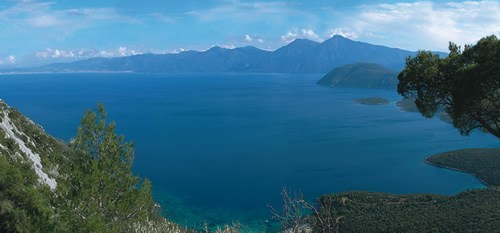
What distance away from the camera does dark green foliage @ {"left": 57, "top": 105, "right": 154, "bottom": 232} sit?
39.5ft

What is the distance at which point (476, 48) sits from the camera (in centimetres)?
1131

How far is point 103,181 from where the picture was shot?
41.7ft

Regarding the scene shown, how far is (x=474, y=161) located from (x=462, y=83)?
293 ft

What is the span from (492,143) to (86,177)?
120 metres

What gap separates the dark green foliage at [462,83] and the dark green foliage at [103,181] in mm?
9747

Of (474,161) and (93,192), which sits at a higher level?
(93,192)

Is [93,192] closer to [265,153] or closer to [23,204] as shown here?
→ [23,204]

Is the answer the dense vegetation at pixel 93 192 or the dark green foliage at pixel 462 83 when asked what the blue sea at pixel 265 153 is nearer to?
the dense vegetation at pixel 93 192

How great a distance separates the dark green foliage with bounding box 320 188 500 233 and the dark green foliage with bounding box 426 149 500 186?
29.4 meters

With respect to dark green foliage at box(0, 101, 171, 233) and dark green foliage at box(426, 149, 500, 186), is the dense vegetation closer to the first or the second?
dark green foliage at box(0, 101, 171, 233)

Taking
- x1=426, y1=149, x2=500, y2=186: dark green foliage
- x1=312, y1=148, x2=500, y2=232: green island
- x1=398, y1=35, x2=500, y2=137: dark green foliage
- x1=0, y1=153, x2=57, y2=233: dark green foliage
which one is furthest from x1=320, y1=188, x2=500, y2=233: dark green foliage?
x1=398, y1=35, x2=500, y2=137: dark green foliage

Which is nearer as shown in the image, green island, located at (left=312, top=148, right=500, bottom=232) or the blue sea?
green island, located at (left=312, top=148, right=500, bottom=232)

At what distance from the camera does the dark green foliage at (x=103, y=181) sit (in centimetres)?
1205

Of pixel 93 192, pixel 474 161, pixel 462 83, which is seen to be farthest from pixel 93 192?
pixel 474 161
